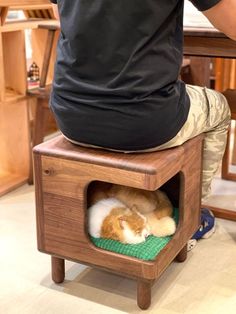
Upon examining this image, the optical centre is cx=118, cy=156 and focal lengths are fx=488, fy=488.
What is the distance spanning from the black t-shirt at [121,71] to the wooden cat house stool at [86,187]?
0.22 ft

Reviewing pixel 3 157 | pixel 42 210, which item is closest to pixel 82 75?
pixel 42 210

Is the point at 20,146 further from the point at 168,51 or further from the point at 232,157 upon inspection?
the point at 168,51

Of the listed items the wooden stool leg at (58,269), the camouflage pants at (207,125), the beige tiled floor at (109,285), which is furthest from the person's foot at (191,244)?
the wooden stool leg at (58,269)

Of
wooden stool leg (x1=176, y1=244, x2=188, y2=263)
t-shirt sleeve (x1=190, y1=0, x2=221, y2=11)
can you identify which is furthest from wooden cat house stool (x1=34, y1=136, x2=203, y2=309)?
t-shirt sleeve (x1=190, y1=0, x2=221, y2=11)

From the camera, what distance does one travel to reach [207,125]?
65.3 inches

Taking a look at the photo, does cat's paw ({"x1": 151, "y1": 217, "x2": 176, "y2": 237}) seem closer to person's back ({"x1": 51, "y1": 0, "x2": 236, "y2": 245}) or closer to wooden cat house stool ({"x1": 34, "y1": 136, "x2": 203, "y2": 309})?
wooden cat house stool ({"x1": 34, "y1": 136, "x2": 203, "y2": 309})

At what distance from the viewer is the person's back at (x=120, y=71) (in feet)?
4.33

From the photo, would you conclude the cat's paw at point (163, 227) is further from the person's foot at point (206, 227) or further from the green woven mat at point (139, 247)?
the person's foot at point (206, 227)

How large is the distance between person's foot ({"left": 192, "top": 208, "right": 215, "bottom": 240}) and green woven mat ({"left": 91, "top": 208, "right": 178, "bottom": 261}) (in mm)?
407

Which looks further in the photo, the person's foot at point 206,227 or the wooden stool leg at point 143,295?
the person's foot at point 206,227

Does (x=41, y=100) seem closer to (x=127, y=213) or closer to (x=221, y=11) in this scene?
(x=127, y=213)

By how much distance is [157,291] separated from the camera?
1647mm

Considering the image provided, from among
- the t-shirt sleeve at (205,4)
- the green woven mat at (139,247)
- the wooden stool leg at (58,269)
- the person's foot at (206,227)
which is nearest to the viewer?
the t-shirt sleeve at (205,4)

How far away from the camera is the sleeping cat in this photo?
154 cm
